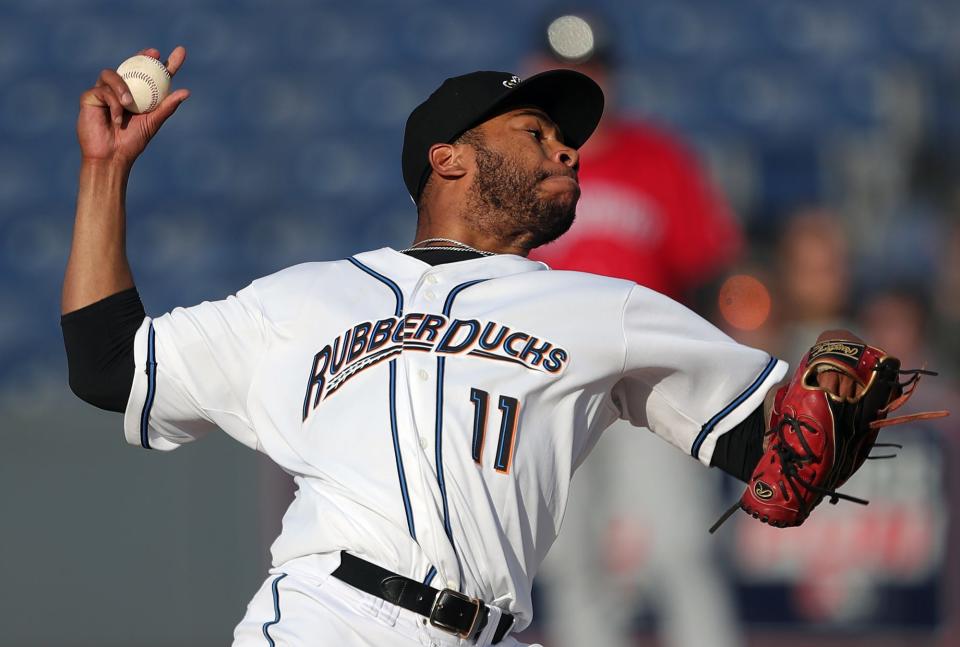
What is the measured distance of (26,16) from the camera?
9.81m

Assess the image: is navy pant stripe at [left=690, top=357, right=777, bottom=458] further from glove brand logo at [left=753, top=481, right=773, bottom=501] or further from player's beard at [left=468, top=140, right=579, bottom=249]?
player's beard at [left=468, top=140, right=579, bottom=249]

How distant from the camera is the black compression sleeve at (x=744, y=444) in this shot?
2832 mm

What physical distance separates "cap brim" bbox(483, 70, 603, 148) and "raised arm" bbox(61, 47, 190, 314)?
0.71 meters

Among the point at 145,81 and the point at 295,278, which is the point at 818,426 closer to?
the point at 295,278

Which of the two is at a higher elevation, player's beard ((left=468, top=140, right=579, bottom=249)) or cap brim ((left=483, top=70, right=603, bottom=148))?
cap brim ((left=483, top=70, right=603, bottom=148))

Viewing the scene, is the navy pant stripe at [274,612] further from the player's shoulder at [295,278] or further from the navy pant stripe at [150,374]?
the player's shoulder at [295,278]

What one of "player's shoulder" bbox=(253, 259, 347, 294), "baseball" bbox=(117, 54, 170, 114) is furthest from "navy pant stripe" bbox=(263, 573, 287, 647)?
"baseball" bbox=(117, 54, 170, 114)

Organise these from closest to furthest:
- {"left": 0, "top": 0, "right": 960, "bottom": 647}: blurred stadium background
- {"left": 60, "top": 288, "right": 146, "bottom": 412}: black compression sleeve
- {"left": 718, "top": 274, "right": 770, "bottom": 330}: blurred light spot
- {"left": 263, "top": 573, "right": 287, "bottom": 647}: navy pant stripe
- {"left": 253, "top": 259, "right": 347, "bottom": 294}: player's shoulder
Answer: {"left": 263, "top": 573, "right": 287, "bottom": 647}: navy pant stripe
{"left": 60, "top": 288, "right": 146, "bottom": 412}: black compression sleeve
{"left": 253, "top": 259, "right": 347, "bottom": 294}: player's shoulder
{"left": 718, "top": 274, "right": 770, "bottom": 330}: blurred light spot
{"left": 0, "top": 0, "right": 960, "bottom": 647}: blurred stadium background

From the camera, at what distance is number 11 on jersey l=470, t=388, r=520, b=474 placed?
2705mm

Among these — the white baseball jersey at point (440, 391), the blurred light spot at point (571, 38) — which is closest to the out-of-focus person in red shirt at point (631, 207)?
the blurred light spot at point (571, 38)

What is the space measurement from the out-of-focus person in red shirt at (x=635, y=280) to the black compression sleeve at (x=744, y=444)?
1925mm

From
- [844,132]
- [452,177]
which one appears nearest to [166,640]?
[452,177]

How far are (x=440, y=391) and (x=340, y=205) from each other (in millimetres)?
6262

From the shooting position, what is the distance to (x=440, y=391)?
108 inches
